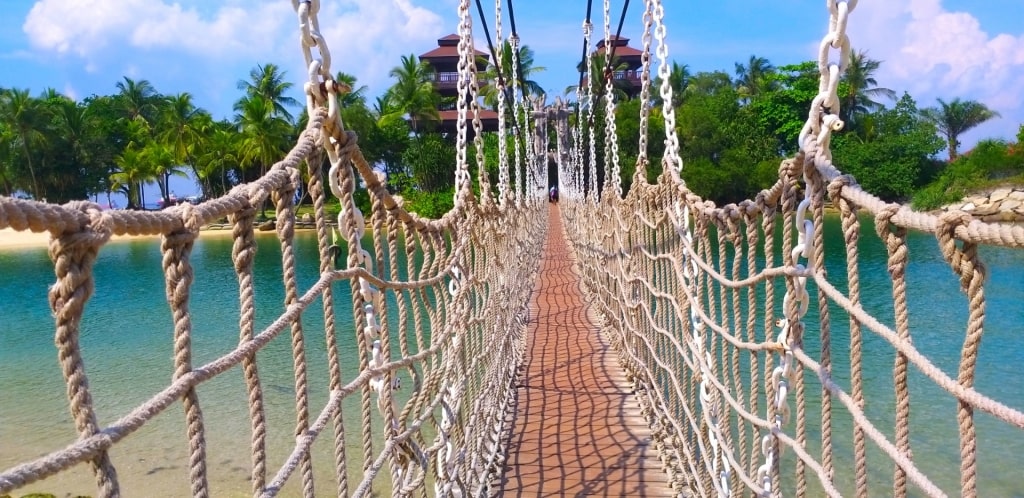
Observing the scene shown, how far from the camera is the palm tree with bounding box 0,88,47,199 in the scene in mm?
20891

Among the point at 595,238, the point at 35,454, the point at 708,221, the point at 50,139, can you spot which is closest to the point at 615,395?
the point at 708,221

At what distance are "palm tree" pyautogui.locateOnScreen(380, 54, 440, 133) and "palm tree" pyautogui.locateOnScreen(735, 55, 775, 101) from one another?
1063 cm

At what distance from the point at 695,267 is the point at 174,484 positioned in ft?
11.1

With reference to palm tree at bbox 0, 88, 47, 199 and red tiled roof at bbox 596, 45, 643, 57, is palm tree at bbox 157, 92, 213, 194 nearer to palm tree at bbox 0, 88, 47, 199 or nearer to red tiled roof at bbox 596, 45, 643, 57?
palm tree at bbox 0, 88, 47, 199

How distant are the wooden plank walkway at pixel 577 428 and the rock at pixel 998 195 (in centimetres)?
1636

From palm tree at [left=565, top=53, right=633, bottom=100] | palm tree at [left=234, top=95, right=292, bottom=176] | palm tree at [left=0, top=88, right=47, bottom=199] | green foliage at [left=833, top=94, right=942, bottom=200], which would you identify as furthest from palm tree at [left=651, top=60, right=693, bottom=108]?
palm tree at [left=0, top=88, right=47, bottom=199]

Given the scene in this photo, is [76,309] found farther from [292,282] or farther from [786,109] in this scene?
[786,109]

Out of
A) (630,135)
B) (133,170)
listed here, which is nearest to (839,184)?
(630,135)

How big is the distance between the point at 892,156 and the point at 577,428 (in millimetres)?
19879

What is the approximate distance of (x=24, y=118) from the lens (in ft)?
68.8

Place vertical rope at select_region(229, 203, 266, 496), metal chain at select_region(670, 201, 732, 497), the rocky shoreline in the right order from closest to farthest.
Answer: vertical rope at select_region(229, 203, 266, 496)
metal chain at select_region(670, 201, 732, 497)
the rocky shoreline

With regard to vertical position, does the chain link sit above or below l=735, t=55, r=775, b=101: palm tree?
below

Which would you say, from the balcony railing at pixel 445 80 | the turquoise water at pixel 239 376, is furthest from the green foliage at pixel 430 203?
the balcony railing at pixel 445 80

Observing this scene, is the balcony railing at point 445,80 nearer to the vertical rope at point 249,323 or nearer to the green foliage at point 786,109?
the green foliage at point 786,109
